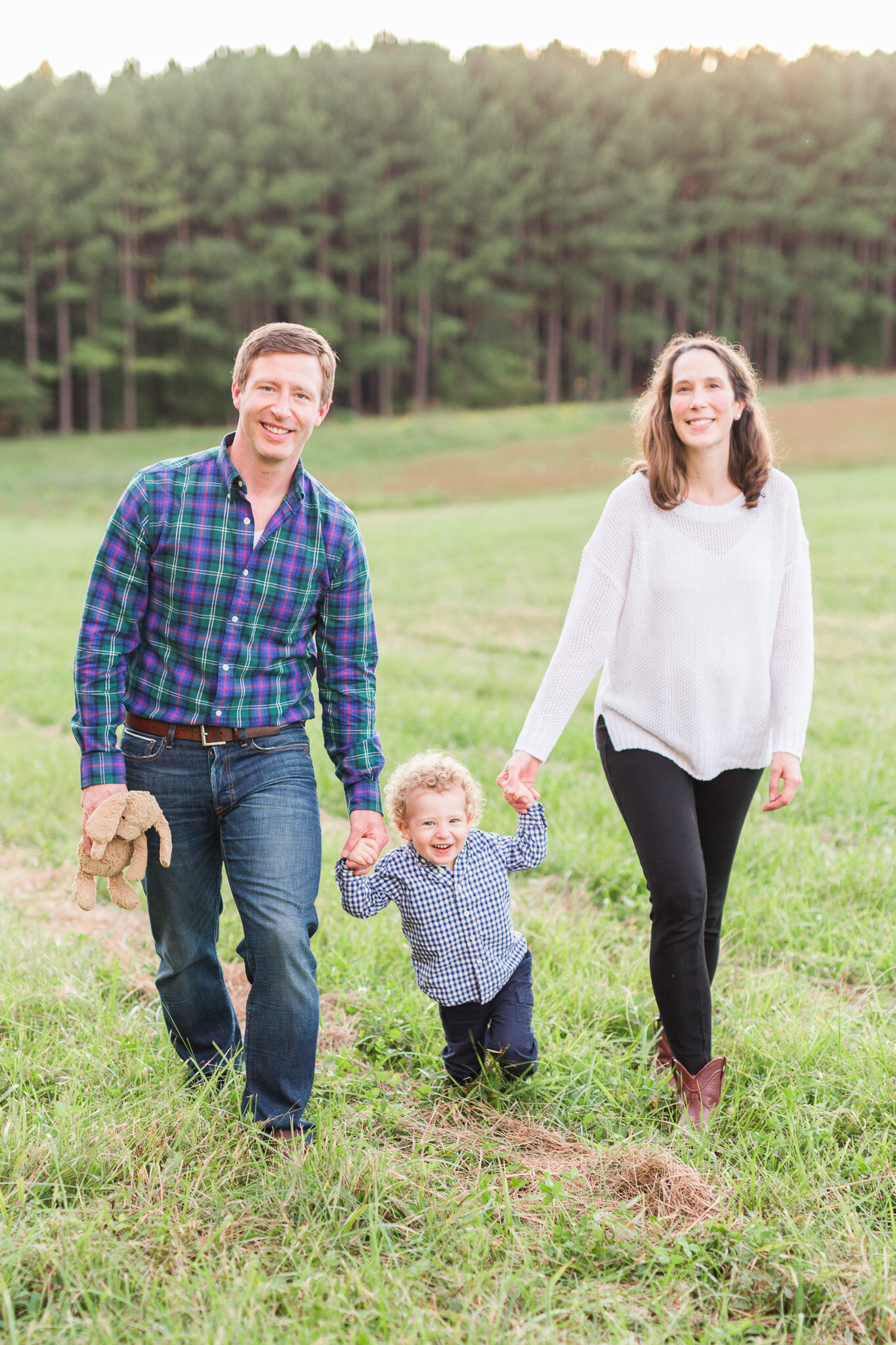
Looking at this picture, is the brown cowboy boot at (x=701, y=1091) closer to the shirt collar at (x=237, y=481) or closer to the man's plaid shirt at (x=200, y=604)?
the man's plaid shirt at (x=200, y=604)

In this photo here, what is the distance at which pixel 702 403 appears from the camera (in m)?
3.08

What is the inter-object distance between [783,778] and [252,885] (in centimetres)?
154

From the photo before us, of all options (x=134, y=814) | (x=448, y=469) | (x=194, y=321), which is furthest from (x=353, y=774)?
(x=194, y=321)

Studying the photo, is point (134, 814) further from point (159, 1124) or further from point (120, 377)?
point (120, 377)

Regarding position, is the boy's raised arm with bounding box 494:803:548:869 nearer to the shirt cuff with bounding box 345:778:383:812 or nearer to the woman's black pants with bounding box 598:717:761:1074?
the woman's black pants with bounding box 598:717:761:1074

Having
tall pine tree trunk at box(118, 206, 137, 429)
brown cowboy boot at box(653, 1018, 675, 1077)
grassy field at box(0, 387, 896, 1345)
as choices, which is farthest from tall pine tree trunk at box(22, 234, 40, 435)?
brown cowboy boot at box(653, 1018, 675, 1077)

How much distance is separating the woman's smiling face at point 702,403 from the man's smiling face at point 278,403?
1.05m

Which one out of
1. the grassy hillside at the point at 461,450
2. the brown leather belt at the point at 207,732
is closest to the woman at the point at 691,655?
the brown leather belt at the point at 207,732

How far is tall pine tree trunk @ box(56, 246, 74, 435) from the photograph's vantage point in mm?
43656

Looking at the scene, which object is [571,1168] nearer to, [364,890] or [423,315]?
[364,890]

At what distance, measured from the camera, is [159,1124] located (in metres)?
2.74

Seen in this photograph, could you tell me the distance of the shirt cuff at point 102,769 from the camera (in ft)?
9.14

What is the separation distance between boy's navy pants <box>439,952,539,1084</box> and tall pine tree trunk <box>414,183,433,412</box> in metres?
47.6

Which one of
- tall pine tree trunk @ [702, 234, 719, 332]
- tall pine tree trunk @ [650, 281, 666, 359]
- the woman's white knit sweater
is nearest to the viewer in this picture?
the woman's white knit sweater
